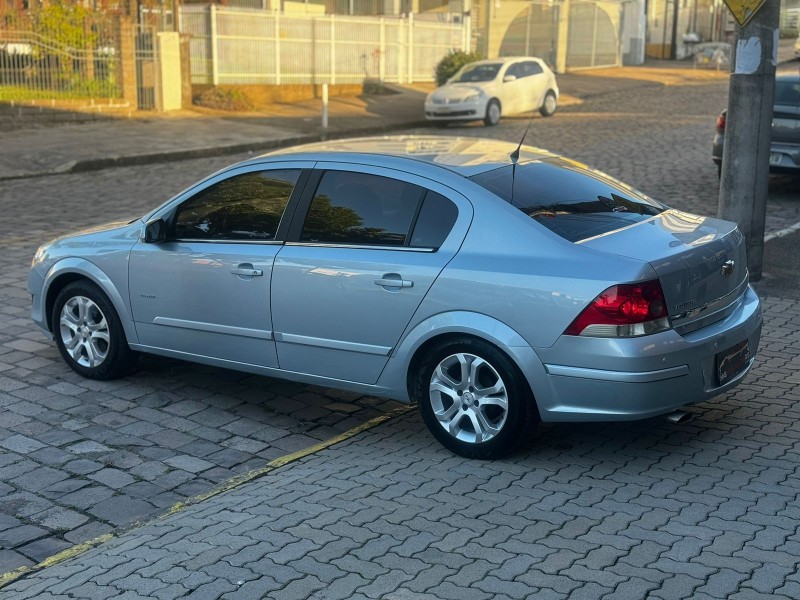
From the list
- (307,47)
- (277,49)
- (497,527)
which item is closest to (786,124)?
(497,527)

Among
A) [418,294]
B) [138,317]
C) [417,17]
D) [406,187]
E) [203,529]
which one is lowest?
[203,529]

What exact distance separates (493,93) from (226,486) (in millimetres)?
20006

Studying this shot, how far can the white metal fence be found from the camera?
88.2ft

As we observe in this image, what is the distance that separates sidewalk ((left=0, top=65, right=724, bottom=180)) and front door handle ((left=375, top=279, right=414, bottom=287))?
1322 centimetres

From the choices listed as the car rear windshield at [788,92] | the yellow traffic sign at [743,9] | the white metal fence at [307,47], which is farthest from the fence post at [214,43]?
the yellow traffic sign at [743,9]

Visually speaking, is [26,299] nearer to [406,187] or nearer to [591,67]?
[406,187]

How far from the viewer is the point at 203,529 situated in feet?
15.9

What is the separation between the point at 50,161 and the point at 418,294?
574 inches

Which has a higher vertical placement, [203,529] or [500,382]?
[500,382]

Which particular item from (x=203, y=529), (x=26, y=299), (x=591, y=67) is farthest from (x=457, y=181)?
(x=591, y=67)

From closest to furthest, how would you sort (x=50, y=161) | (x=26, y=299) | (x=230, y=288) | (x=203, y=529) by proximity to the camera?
(x=203, y=529) < (x=230, y=288) < (x=26, y=299) < (x=50, y=161)

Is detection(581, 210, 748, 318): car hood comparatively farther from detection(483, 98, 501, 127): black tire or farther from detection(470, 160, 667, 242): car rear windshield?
detection(483, 98, 501, 127): black tire

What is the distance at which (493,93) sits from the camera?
2442 centimetres

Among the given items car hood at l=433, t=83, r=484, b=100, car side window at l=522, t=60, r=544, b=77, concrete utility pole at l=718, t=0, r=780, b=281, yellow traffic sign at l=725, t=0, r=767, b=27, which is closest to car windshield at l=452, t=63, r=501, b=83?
car hood at l=433, t=83, r=484, b=100
